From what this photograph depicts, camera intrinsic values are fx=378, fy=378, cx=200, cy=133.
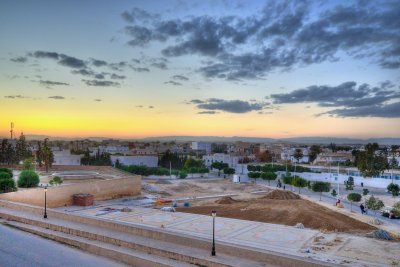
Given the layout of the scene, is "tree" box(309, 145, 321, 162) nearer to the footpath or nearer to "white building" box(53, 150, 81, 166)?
"white building" box(53, 150, 81, 166)

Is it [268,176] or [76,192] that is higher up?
[76,192]

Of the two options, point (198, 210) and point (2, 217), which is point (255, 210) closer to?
point (198, 210)

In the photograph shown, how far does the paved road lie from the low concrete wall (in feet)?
26.8

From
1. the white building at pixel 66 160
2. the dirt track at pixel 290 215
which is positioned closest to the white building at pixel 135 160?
the white building at pixel 66 160

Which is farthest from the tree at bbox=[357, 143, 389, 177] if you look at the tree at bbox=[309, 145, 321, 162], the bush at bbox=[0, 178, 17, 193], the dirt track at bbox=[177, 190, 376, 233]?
the tree at bbox=[309, 145, 321, 162]

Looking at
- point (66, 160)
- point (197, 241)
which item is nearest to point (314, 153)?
Answer: point (66, 160)

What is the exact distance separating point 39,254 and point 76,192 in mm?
13948

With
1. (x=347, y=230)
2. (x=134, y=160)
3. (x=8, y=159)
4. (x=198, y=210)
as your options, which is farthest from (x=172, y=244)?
(x=134, y=160)

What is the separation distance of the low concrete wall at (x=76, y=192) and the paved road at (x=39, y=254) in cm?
816

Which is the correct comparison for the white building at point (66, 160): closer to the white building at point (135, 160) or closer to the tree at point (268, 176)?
the white building at point (135, 160)

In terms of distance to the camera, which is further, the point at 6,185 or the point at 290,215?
the point at 6,185

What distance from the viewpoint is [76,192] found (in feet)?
89.0

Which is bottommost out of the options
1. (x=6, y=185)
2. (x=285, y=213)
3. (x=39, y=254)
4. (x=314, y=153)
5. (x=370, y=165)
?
(x=285, y=213)

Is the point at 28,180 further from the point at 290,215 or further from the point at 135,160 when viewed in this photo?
the point at 135,160
